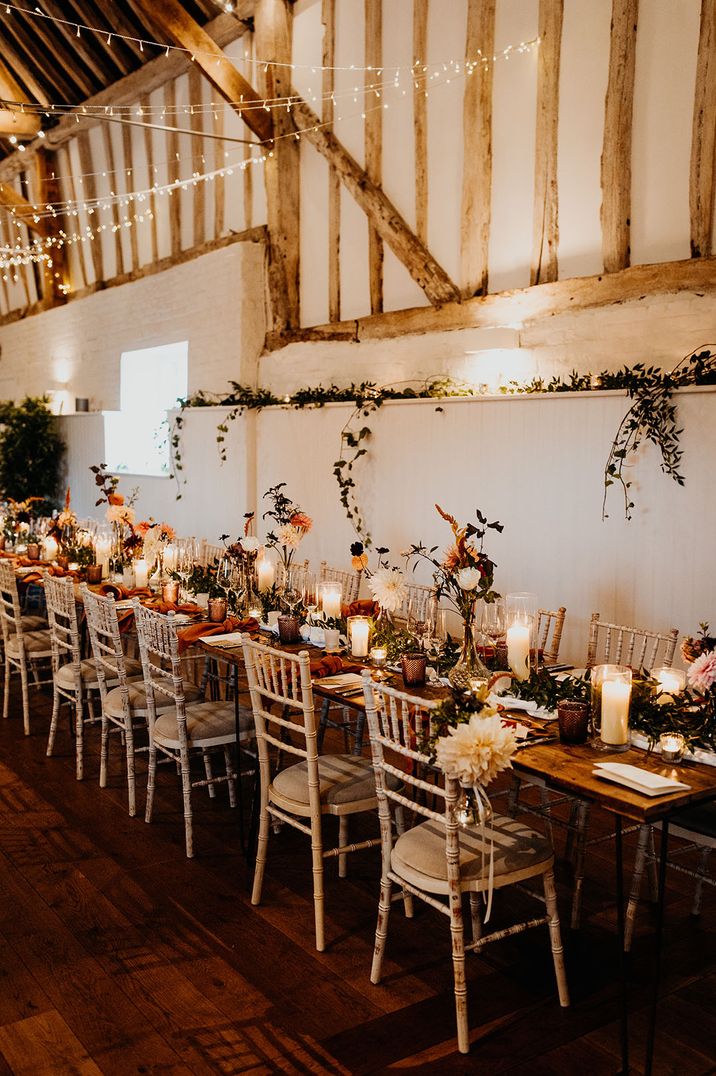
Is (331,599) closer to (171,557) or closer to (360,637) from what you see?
(360,637)

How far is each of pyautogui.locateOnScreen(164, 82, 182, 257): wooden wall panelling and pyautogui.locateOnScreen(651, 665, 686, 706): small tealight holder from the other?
8542mm

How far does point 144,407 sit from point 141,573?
6.23 meters

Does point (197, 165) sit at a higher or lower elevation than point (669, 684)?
higher

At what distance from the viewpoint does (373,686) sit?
9.31 feet

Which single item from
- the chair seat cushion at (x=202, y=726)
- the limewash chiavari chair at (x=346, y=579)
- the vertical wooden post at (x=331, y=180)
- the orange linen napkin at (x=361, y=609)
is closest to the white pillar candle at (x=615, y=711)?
the orange linen napkin at (x=361, y=609)

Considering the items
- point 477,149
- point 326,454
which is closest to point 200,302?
point 326,454

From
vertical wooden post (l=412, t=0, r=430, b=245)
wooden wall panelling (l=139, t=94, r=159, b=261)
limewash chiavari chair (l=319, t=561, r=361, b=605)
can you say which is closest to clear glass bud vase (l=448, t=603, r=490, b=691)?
limewash chiavari chair (l=319, t=561, r=361, b=605)

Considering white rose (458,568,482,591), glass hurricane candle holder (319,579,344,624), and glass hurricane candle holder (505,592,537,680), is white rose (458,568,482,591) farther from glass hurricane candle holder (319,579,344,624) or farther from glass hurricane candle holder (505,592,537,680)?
glass hurricane candle holder (319,579,344,624)

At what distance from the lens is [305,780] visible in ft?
11.3

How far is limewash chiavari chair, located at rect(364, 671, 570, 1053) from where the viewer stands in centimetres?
269

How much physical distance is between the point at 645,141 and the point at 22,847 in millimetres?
5253

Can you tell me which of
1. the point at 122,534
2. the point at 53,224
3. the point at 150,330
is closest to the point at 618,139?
the point at 122,534

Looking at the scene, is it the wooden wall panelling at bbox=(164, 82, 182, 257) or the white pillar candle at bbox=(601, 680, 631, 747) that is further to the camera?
the wooden wall panelling at bbox=(164, 82, 182, 257)

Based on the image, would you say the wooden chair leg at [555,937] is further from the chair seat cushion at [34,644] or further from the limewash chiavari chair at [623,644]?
the chair seat cushion at [34,644]
